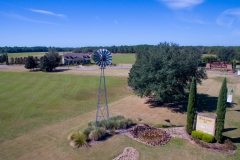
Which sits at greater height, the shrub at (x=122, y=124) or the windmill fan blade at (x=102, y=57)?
the windmill fan blade at (x=102, y=57)

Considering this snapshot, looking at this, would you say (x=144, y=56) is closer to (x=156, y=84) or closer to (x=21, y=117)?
(x=156, y=84)

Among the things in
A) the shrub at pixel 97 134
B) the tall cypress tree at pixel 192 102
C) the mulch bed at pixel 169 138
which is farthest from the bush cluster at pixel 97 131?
the tall cypress tree at pixel 192 102

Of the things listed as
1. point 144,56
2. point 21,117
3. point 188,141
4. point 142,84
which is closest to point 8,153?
point 21,117

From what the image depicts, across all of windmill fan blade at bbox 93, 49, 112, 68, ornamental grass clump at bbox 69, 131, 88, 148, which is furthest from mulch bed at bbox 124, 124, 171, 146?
Answer: windmill fan blade at bbox 93, 49, 112, 68

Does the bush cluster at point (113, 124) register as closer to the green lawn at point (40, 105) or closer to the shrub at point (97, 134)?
the shrub at point (97, 134)

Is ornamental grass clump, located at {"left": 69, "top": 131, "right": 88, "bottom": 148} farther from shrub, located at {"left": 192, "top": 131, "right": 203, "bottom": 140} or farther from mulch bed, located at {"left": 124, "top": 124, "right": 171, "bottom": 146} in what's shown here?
shrub, located at {"left": 192, "top": 131, "right": 203, "bottom": 140}

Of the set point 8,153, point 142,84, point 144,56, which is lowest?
point 8,153

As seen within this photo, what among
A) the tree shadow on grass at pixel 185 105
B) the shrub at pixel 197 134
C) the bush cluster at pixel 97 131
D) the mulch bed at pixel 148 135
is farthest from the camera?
the tree shadow on grass at pixel 185 105

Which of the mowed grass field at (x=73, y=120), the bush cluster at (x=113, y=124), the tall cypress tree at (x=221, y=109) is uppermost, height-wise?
the tall cypress tree at (x=221, y=109)

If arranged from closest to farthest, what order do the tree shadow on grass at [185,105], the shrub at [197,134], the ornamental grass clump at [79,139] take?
the ornamental grass clump at [79,139] → the shrub at [197,134] → the tree shadow on grass at [185,105]
